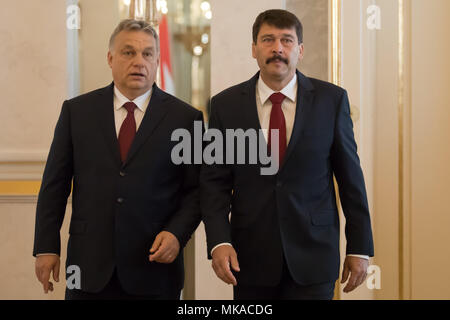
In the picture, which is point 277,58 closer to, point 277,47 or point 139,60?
point 277,47

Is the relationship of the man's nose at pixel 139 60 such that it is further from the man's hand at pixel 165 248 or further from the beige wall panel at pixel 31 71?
the beige wall panel at pixel 31 71

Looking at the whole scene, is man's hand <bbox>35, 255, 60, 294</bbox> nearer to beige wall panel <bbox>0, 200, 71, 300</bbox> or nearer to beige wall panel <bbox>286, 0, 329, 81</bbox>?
beige wall panel <bbox>0, 200, 71, 300</bbox>

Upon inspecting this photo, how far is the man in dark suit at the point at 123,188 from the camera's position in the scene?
7.66 ft

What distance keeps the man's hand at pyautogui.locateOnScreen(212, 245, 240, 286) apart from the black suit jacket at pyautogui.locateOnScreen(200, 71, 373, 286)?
4cm

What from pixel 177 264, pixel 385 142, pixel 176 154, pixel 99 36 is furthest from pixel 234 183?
pixel 99 36

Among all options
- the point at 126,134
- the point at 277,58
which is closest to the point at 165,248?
the point at 126,134

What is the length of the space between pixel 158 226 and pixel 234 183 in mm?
385

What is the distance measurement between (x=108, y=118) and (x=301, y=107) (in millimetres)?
852

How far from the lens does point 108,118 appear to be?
2.45 m

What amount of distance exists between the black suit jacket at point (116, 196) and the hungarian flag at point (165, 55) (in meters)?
1.64

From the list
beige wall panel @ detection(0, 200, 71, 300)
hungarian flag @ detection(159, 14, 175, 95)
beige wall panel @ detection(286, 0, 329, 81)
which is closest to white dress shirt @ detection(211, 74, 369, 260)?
beige wall panel @ detection(286, 0, 329, 81)

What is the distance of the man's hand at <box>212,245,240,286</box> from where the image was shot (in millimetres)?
2105

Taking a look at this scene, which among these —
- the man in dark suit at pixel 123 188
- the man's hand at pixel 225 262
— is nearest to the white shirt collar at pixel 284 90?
the man in dark suit at pixel 123 188
